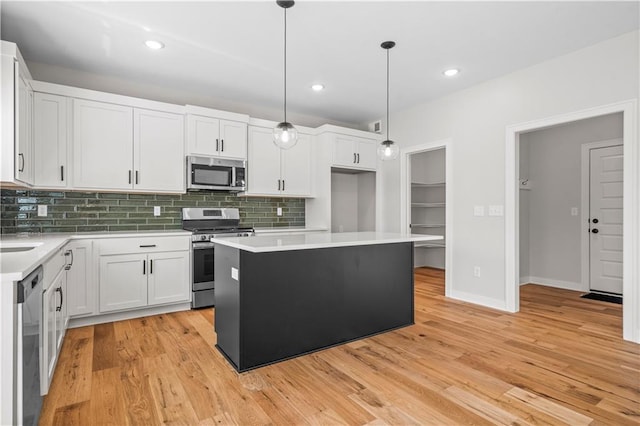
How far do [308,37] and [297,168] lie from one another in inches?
85.6

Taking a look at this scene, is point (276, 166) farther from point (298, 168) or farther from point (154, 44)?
point (154, 44)

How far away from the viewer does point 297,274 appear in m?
2.69

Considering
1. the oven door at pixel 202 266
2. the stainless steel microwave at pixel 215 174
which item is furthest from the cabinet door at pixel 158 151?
the oven door at pixel 202 266

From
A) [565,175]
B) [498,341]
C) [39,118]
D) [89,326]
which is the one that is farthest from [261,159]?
[565,175]

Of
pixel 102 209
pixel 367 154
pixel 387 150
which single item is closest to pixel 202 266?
pixel 102 209

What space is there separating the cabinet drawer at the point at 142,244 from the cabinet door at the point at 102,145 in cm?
62

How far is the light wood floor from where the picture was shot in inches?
75.2

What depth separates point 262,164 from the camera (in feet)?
15.5

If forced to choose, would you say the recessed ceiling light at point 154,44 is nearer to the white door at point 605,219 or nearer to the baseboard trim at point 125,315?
the baseboard trim at point 125,315

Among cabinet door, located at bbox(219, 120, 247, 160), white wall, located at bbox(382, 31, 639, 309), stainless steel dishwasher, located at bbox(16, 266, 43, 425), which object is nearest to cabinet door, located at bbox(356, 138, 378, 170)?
white wall, located at bbox(382, 31, 639, 309)

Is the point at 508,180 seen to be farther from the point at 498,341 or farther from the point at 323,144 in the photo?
the point at 323,144

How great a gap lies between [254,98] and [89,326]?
3225mm

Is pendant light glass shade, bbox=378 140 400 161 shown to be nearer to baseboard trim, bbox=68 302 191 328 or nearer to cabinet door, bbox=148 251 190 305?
cabinet door, bbox=148 251 190 305

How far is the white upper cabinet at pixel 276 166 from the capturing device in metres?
4.63
